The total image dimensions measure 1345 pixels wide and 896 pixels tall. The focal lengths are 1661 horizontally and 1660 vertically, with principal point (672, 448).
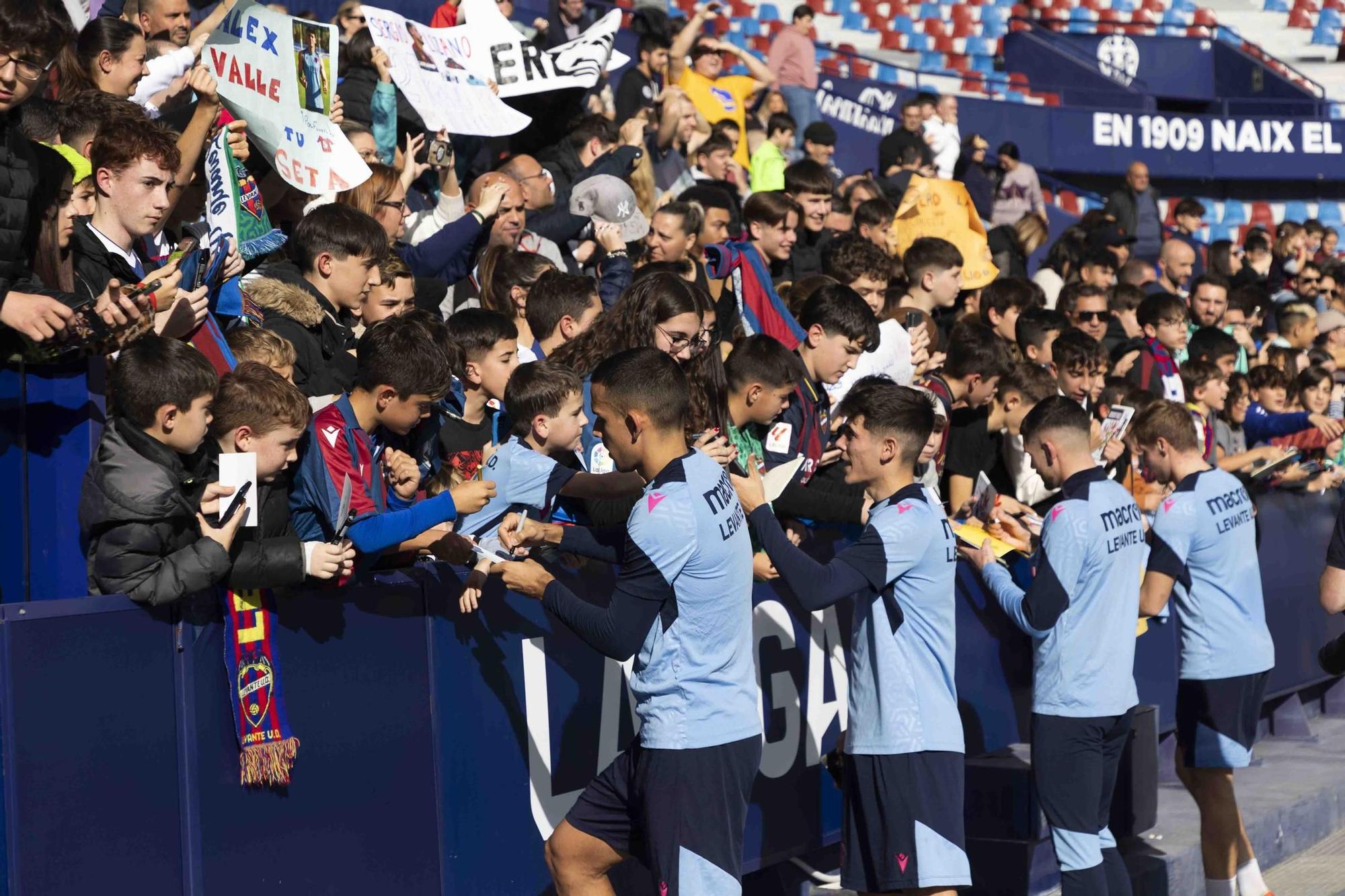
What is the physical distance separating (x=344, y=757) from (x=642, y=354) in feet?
4.62

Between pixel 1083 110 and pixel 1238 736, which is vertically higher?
pixel 1083 110

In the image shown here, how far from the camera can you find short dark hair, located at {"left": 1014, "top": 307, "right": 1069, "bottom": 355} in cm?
961

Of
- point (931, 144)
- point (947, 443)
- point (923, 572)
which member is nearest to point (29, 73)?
point (923, 572)

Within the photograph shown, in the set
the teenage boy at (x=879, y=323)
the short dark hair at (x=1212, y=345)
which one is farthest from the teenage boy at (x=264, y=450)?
the short dark hair at (x=1212, y=345)

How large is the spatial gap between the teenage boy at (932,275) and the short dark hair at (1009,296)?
107cm

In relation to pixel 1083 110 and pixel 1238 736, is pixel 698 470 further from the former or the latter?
pixel 1083 110

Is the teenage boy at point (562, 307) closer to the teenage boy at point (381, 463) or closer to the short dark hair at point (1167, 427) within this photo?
the teenage boy at point (381, 463)

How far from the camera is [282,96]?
6.13m

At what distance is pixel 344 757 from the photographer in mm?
4664

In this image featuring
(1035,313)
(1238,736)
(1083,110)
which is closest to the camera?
(1238,736)

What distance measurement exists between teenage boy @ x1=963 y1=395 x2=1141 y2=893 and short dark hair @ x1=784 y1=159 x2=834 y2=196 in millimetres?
4217

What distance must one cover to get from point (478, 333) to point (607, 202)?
2.38 meters

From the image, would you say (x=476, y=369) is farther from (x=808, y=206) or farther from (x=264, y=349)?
(x=808, y=206)

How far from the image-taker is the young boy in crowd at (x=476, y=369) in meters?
5.72
